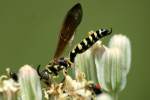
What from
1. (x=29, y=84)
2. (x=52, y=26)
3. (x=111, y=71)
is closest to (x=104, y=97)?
(x=111, y=71)

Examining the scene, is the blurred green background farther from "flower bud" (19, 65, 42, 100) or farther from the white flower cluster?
"flower bud" (19, 65, 42, 100)

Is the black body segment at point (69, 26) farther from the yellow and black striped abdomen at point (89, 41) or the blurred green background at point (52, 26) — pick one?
the blurred green background at point (52, 26)

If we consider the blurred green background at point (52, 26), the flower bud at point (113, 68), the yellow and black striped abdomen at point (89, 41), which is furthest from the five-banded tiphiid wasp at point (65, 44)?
the blurred green background at point (52, 26)

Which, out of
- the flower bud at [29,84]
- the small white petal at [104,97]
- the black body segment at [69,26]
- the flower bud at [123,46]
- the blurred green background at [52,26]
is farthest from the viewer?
the blurred green background at [52,26]

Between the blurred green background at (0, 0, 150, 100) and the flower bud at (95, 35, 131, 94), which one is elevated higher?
the blurred green background at (0, 0, 150, 100)

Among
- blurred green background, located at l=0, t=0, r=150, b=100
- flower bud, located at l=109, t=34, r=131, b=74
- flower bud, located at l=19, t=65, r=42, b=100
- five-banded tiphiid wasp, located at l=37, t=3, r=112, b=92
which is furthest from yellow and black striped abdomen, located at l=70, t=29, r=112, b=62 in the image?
blurred green background, located at l=0, t=0, r=150, b=100

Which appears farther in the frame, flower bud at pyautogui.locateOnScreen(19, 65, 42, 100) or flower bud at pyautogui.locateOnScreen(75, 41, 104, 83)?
flower bud at pyautogui.locateOnScreen(75, 41, 104, 83)

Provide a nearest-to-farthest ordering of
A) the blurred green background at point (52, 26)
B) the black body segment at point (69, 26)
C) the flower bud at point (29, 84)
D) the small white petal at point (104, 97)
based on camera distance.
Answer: the small white petal at point (104, 97)
the flower bud at point (29, 84)
the black body segment at point (69, 26)
the blurred green background at point (52, 26)

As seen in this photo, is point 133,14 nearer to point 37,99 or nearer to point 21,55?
point 21,55
